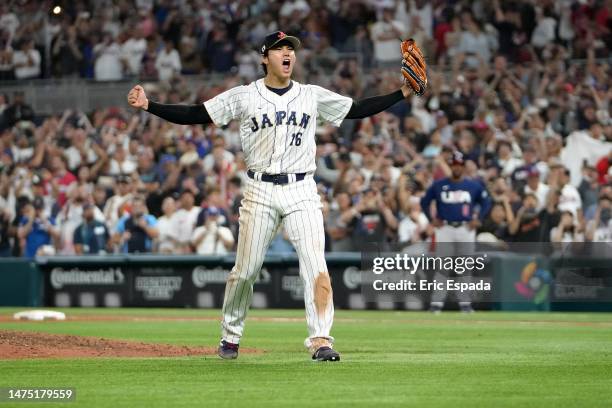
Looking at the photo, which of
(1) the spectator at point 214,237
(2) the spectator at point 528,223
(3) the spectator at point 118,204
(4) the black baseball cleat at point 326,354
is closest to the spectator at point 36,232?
(3) the spectator at point 118,204

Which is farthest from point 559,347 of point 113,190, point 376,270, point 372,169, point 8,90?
point 8,90

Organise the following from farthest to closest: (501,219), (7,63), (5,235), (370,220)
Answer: (7,63)
(5,235)
(370,220)
(501,219)

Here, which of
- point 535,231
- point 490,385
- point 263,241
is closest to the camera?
point 490,385

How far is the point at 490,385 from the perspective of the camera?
7707mm

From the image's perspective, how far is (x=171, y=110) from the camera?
9273mm

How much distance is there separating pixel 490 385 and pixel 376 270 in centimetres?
947

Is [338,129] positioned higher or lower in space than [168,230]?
higher

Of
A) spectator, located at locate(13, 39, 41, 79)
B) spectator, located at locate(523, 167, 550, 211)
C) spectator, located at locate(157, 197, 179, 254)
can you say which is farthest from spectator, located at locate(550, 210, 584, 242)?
spectator, located at locate(13, 39, 41, 79)

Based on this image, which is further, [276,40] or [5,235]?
[5,235]

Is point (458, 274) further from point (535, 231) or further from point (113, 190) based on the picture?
point (113, 190)

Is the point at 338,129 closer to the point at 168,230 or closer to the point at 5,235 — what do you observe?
the point at 168,230

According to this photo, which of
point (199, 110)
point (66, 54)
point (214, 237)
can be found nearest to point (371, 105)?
point (199, 110)

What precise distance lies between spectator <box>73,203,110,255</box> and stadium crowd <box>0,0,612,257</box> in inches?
1.3

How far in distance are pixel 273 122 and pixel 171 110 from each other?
0.73m
